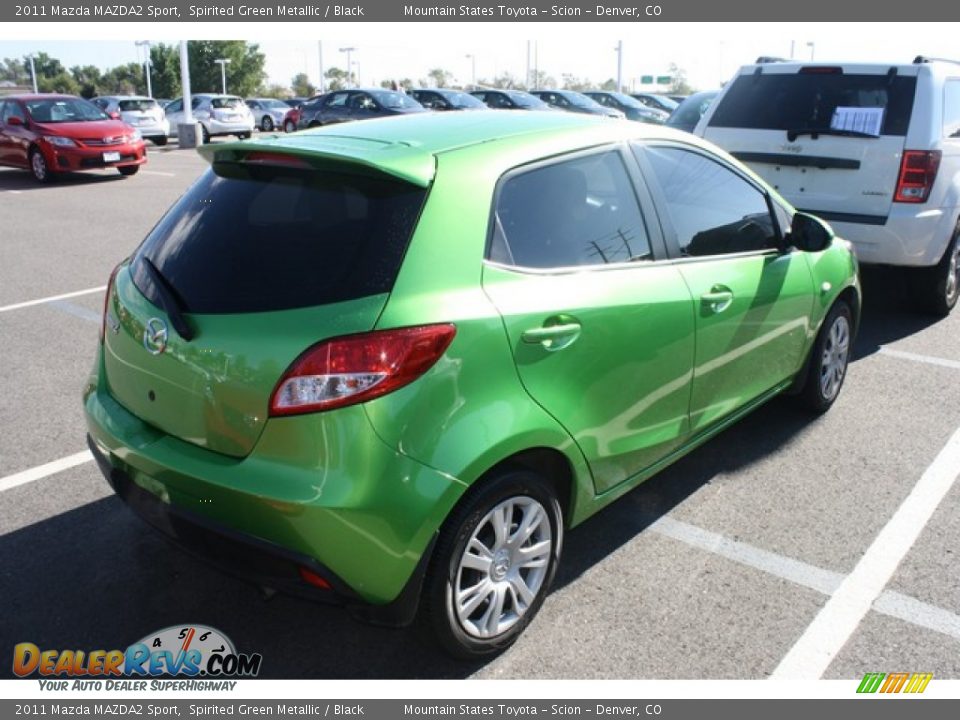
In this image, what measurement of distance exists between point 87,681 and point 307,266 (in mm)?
1505

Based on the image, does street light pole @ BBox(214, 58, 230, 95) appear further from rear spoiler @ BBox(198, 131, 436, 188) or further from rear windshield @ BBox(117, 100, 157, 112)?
rear spoiler @ BBox(198, 131, 436, 188)

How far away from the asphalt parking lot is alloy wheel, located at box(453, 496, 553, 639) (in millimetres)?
153

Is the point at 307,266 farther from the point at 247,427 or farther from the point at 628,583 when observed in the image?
the point at 628,583

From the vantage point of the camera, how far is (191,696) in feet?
9.09

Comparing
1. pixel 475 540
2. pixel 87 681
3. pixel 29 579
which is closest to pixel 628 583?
pixel 475 540

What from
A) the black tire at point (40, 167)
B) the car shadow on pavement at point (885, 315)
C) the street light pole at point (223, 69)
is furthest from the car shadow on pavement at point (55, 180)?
the street light pole at point (223, 69)

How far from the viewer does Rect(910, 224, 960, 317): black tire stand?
263 inches

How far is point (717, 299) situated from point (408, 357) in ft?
5.46

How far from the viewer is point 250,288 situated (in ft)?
8.61

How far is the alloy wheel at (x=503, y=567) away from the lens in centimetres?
276

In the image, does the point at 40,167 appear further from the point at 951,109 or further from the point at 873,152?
the point at 951,109

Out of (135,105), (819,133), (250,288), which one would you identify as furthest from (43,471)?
(135,105)

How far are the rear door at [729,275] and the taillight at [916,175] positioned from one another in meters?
2.36

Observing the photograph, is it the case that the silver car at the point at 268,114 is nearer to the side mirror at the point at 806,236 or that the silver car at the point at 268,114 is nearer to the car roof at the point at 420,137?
the side mirror at the point at 806,236
